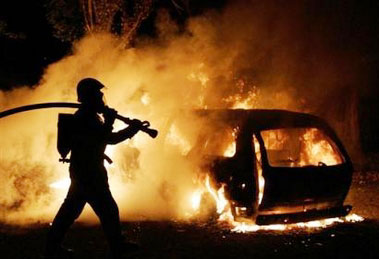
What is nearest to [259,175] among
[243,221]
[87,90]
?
[243,221]

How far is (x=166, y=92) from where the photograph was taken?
35.8 ft

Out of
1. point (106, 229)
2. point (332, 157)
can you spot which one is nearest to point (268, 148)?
point (332, 157)

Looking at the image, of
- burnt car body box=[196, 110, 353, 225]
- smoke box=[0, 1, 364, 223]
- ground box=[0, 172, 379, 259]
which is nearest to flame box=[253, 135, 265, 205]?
burnt car body box=[196, 110, 353, 225]

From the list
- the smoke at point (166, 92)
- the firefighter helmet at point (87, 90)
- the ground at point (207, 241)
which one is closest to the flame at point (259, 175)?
the ground at point (207, 241)

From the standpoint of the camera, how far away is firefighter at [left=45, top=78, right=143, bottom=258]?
242 inches

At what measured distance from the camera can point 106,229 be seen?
6.18 m

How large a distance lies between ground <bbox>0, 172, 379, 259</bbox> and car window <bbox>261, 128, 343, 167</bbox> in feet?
3.26

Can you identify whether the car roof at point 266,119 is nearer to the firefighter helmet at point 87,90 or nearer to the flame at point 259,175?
the flame at point 259,175

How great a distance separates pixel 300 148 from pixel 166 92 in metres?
3.27

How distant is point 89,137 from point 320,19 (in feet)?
27.2

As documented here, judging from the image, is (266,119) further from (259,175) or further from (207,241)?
(207,241)

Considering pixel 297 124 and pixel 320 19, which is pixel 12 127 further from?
pixel 320 19

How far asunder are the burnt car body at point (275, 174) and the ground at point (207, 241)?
291mm

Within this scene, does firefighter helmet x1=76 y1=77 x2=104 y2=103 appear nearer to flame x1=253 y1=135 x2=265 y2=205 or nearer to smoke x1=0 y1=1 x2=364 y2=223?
flame x1=253 y1=135 x2=265 y2=205
